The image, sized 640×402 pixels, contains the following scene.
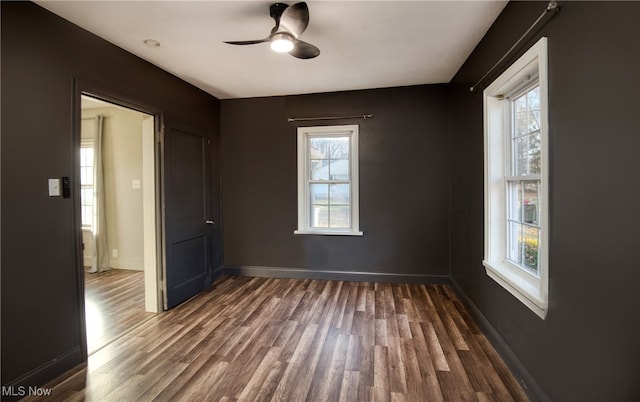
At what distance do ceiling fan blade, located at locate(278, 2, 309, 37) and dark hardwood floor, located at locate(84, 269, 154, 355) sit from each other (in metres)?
2.94

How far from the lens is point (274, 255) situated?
14.4ft

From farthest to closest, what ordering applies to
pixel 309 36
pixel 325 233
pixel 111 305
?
pixel 325 233 → pixel 111 305 → pixel 309 36

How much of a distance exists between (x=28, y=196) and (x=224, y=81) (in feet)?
7.64

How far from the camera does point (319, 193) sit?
4301 millimetres

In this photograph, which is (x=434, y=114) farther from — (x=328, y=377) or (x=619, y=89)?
(x=328, y=377)

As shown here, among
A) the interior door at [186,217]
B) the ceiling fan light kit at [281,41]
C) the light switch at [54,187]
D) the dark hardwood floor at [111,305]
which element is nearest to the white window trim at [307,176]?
the interior door at [186,217]

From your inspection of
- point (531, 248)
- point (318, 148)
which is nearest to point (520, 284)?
point (531, 248)

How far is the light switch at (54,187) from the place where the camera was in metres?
2.07

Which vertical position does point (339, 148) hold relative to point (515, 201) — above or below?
above

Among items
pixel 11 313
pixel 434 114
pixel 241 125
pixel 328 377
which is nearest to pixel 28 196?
pixel 11 313

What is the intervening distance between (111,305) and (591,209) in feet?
13.9

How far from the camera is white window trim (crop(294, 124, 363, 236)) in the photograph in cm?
409

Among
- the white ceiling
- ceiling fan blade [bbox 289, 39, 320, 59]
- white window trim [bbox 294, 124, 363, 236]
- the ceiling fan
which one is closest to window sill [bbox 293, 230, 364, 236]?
white window trim [bbox 294, 124, 363, 236]

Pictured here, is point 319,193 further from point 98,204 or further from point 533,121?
point 98,204
